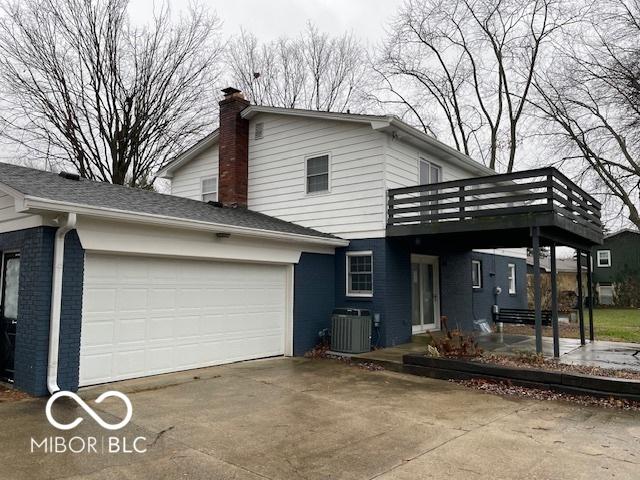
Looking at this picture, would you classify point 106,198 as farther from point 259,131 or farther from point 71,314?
point 259,131

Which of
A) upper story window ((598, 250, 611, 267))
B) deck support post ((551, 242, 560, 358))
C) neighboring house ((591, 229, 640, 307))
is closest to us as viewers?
deck support post ((551, 242, 560, 358))

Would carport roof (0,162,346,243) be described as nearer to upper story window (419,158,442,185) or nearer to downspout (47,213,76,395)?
downspout (47,213,76,395)

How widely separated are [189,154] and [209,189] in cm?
137

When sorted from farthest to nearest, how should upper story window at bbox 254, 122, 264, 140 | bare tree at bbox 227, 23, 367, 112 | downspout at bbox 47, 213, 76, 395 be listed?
bare tree at bbox 227, 23, 367, 112 < upper story window at bbox 254, 122, 264, 140 < downspout at bbox 47, 213, 76, 395

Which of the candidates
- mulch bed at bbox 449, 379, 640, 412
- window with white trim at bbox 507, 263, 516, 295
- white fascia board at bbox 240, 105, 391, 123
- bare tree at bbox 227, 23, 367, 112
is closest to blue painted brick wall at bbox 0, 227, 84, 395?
mulch bed at bbox 449, 379, 640, 412

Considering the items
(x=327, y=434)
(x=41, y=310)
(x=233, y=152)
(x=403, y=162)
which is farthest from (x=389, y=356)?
(x=233, y=152)

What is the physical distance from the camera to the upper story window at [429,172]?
1329cm

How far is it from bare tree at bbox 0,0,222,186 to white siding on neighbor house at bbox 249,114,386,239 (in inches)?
346

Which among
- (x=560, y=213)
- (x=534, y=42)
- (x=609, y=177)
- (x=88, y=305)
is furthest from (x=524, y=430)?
(x=534, y=42)

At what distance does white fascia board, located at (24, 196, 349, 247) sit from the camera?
6418mm

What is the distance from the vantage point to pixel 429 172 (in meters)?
13.6

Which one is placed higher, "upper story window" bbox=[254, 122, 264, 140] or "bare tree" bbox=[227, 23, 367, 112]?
"bare tree" bbox=[227, 23, 367, 112]

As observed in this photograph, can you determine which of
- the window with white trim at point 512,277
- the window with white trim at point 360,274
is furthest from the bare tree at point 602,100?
the window with white trim at point 360,274

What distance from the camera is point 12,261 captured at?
306 inches
